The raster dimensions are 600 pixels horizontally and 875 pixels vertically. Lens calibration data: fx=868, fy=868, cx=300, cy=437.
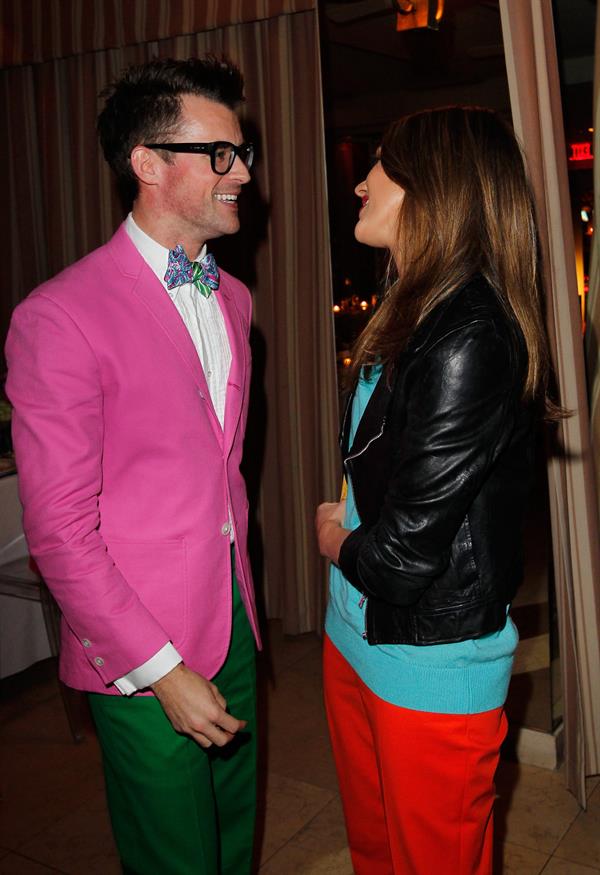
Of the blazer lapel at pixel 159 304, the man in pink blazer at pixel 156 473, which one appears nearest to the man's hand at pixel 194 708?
the man in pink blazer at pixel 156 473

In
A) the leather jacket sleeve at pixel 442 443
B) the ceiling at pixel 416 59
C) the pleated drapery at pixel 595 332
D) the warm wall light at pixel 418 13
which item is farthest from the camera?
the warm wall light at pixel 418 13

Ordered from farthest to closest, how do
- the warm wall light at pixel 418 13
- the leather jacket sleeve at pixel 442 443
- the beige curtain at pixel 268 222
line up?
1. the beige curtain at pixel 268 222
2. the warm wall light at pixel 418 13
3. the leather jacket sleeve at pixel 442 443

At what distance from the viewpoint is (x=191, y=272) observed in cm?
171

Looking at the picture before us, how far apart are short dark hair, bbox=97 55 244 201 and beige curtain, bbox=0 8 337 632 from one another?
1630mm

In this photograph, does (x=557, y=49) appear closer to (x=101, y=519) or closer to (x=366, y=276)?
(x=366, y=276)

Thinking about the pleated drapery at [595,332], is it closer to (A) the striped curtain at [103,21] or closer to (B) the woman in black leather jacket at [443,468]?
(B) the woman in black leather jacket at [443,468]

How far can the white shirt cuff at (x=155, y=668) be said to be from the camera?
147 centimetres

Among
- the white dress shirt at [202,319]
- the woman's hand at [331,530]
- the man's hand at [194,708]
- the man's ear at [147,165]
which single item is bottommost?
the man's hand at [194,708]

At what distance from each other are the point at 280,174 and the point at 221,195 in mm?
1739

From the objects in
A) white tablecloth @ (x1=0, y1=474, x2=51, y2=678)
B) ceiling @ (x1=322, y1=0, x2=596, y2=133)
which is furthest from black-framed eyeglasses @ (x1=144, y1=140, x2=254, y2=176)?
white tablecloth @ (x1=0, y1=474, x2=51, y2=678)

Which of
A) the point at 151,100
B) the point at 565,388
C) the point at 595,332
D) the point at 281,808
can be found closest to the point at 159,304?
the point at 151,100

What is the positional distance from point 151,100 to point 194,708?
118cm

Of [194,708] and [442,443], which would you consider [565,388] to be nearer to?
[442,443]

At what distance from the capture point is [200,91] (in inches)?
69.2
